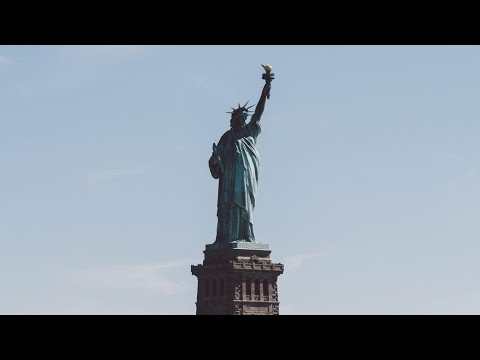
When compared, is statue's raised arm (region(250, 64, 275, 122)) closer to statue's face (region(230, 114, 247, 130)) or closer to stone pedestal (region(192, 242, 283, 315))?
statue's face (region(230, 114, 247, 130))

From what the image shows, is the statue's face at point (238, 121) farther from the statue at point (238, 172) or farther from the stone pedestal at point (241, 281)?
the stone pedestal at point (241, 281)

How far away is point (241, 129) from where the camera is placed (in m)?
75.4

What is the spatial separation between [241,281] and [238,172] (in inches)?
379

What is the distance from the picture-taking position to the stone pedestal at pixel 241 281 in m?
72.2

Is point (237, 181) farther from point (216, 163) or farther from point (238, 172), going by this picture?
point (216, 163)

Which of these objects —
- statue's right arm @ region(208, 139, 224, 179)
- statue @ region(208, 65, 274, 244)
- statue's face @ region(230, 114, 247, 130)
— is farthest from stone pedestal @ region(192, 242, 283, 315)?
statue's face @ region(230, 114, 247, 130)

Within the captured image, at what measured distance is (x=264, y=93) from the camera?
75250 mm

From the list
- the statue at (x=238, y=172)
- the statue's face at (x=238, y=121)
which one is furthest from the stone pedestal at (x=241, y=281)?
the statue's face at (x=238, y=121)
